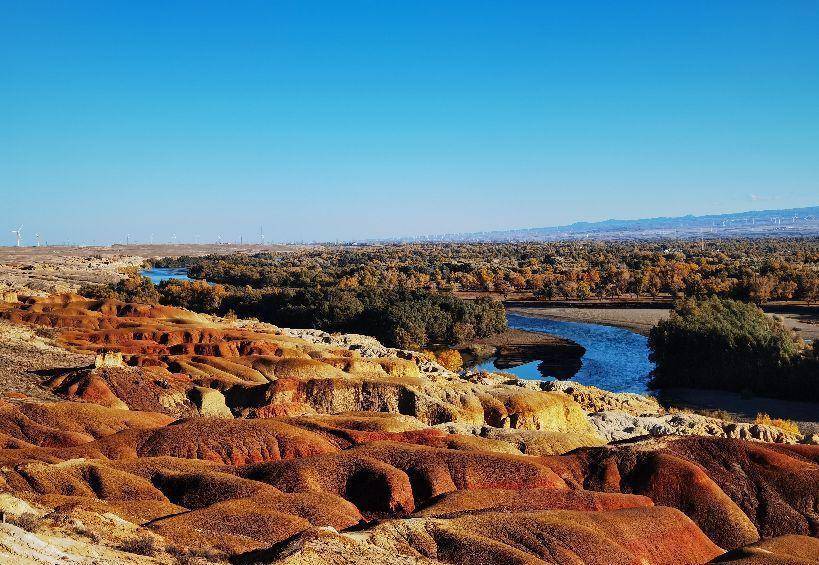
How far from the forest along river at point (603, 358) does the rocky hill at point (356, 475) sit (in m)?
22.1

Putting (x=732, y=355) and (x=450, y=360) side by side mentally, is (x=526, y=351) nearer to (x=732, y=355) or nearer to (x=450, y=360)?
(x=450, y=360)

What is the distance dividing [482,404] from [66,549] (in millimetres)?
27722

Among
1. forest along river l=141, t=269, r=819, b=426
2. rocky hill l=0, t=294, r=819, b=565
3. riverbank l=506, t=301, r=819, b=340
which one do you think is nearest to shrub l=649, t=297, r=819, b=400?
forest along river l=141, t=269, r=819, b=426

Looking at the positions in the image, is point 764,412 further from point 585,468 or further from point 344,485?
point 344,485

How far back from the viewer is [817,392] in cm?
5347

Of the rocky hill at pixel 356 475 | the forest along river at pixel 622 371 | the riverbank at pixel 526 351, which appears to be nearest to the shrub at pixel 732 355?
the forest along river at pixel 622 371

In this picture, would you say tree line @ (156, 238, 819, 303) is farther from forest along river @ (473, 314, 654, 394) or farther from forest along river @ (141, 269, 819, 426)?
forest along river @ (141, 269, 819, 426)

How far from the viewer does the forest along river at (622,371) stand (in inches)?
2055

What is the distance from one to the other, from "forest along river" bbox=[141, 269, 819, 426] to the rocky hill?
1650 cm

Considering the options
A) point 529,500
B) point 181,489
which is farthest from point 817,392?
point 181,489

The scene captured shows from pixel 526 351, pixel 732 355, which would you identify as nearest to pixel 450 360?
pixel 526 351

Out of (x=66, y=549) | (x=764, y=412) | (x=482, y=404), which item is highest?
(x=66, y=549)

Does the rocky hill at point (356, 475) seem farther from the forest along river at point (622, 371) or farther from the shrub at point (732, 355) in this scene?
the shrub at point (732, 355)

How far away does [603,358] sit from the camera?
74.6 meters
